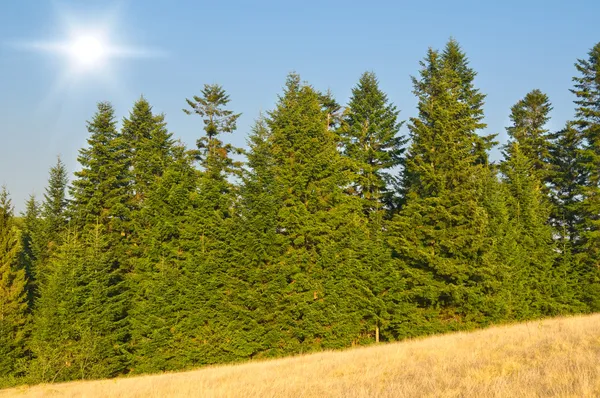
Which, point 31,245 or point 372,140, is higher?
point 372,140

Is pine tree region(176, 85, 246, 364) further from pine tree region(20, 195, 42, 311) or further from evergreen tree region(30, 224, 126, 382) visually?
pine tree region(20, 195, 42, 311)

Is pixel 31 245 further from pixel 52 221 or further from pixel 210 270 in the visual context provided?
pixel 210 270

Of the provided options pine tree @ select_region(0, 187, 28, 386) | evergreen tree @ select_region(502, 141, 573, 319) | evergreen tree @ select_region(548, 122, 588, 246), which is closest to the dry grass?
pine tree @ select_region(0, 187, 28, 386)

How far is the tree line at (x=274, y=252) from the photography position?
92.4 feet

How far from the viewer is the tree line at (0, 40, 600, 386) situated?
92.4 feet

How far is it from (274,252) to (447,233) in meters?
10.9

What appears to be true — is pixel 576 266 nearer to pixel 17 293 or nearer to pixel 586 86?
pixel 586 86

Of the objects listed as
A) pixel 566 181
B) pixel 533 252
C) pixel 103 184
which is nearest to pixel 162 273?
pixel 103 184

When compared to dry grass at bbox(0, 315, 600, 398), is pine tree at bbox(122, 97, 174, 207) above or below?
above

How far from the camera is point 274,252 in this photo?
2953 cm

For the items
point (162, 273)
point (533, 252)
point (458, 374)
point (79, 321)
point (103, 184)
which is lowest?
point (79, 321)

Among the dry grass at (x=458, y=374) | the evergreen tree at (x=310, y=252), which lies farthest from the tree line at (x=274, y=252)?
the dry grass at (x=458, y=374)

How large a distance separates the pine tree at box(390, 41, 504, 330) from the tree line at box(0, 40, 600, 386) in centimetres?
11

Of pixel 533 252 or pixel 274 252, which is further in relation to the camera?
pixel 533 252
